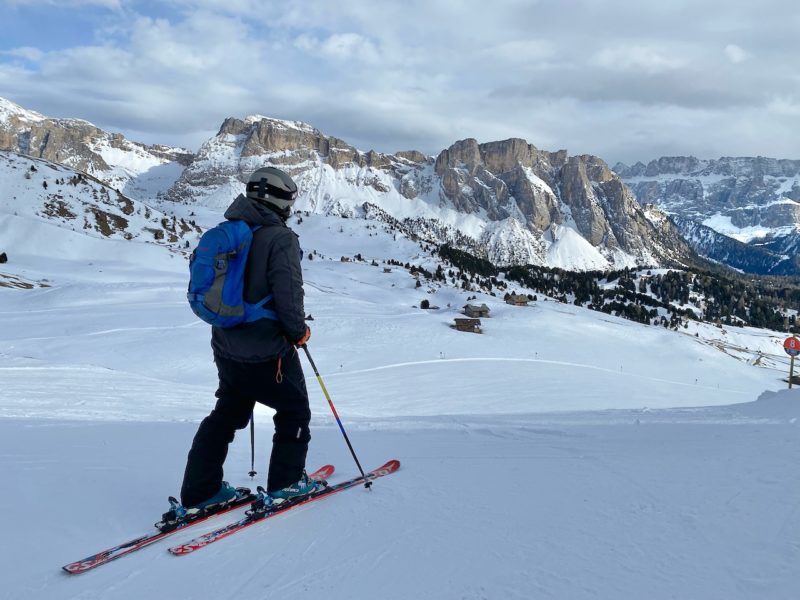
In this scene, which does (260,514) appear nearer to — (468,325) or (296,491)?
(296,491)

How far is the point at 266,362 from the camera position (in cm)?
495

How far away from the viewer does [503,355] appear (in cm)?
3975

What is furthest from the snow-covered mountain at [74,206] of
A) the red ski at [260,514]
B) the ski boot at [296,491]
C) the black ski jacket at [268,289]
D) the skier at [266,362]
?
the black ski jacket at [268,289]

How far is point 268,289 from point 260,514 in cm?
202

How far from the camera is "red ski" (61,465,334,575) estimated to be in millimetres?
4117

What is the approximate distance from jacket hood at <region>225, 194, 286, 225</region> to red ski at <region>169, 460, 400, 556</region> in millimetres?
2594

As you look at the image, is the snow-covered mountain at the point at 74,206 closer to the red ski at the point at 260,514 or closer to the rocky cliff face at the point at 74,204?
the rocky cliff face at the point at 74,204

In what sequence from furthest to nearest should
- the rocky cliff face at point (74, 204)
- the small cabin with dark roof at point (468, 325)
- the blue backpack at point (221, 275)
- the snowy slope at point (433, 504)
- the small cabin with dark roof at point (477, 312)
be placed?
the rocky cliff face at point (74, 204) → the small cabin with dark roof at point (477, 312) → the small cabin with dark roof at point (468, 325) → the blue backpack at point (221, 275) → the snowy slope at point (433, 504)

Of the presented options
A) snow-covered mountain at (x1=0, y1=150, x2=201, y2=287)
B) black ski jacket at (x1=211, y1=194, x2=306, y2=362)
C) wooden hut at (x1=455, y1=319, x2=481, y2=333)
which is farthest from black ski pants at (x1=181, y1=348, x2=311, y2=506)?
snow-covered mountain at (x1=0, y1=150, x2=201, y2=287)

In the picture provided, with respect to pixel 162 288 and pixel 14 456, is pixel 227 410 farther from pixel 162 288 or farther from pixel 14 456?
pixel 162 288

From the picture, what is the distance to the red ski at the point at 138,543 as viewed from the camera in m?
4.12

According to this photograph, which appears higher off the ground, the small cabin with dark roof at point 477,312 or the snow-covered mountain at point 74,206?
the snow-covered mountain at point 74,206

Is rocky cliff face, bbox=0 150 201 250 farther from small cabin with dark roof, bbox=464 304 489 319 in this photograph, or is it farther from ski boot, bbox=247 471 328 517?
ski boot, bbox=247 471 328 517

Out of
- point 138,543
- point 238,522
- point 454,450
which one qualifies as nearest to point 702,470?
point 454,450
